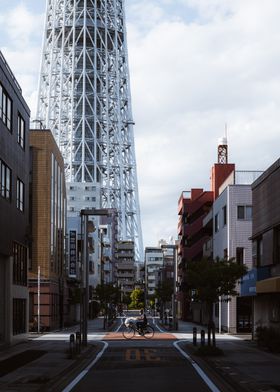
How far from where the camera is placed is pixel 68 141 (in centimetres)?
17850

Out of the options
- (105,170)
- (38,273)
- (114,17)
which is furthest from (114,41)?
(38,273)

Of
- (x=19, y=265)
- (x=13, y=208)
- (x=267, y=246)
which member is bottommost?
(x=19, y=265)

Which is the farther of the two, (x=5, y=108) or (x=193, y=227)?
(x=193, y=227)

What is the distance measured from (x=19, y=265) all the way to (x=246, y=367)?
68.4ft

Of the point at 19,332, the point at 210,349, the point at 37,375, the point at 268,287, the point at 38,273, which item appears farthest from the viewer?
the point at 38,273

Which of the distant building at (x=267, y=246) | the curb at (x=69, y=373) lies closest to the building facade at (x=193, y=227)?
the distant building at (x=267, y=246)

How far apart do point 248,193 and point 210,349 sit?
30.1m

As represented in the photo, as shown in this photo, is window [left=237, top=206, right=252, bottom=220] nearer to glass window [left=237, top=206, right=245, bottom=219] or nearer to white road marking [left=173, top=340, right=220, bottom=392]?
glass window [left=237, top=206, right=245, bottom=219]

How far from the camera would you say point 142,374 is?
83.0 ft

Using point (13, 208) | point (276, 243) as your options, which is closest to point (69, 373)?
point (276, 243)

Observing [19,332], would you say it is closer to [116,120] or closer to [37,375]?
[37,375]

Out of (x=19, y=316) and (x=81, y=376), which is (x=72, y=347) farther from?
(x=19, y=316)

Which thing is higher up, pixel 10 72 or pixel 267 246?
pixel 10 72

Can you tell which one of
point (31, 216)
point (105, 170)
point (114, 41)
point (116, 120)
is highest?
point (114, 41)
